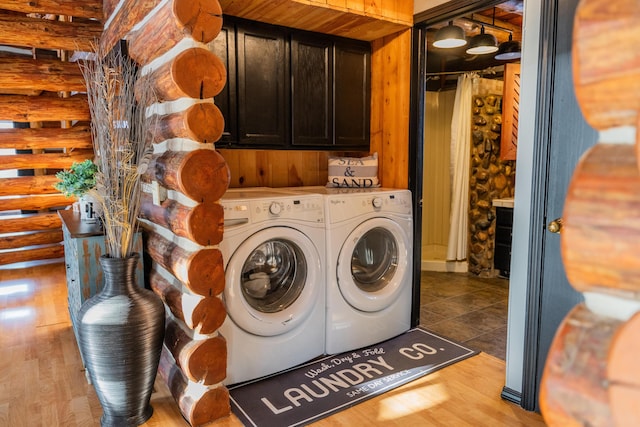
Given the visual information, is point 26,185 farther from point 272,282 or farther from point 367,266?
point 367,266

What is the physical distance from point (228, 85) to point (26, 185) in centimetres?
310

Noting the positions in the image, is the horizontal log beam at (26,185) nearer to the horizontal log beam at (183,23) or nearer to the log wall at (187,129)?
the log wall at (187,129)

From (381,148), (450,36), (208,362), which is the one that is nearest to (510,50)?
(450,36)

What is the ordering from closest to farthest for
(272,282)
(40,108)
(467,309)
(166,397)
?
(166,397) < (272,282) < (467,309) < (40,108)

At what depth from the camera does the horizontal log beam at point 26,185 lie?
450 cm

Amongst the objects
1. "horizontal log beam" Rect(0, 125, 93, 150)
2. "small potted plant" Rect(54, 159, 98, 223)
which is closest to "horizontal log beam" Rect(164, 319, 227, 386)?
"small potted plant" Rect(54, 159, 98, 223)

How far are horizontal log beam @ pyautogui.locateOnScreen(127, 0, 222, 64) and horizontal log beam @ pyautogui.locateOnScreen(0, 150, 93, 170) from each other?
297cm

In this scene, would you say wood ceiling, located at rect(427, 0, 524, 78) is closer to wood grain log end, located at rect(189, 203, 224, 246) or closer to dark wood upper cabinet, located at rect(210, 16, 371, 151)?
dark wood upper cabinet, located at rect(210, 16, 371, 151)

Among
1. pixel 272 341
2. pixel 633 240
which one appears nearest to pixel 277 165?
pixel 272 341

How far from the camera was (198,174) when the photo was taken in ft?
6.20

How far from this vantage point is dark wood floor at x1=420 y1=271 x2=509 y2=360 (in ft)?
10.1

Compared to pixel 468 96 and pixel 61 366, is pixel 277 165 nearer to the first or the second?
pixel 61 366

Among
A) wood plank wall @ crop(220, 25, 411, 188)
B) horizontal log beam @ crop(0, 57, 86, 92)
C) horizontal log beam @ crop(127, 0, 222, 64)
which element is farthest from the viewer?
horizontal log beam @ crop(0, 57, 86, 92)

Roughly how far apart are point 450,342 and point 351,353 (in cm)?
69
